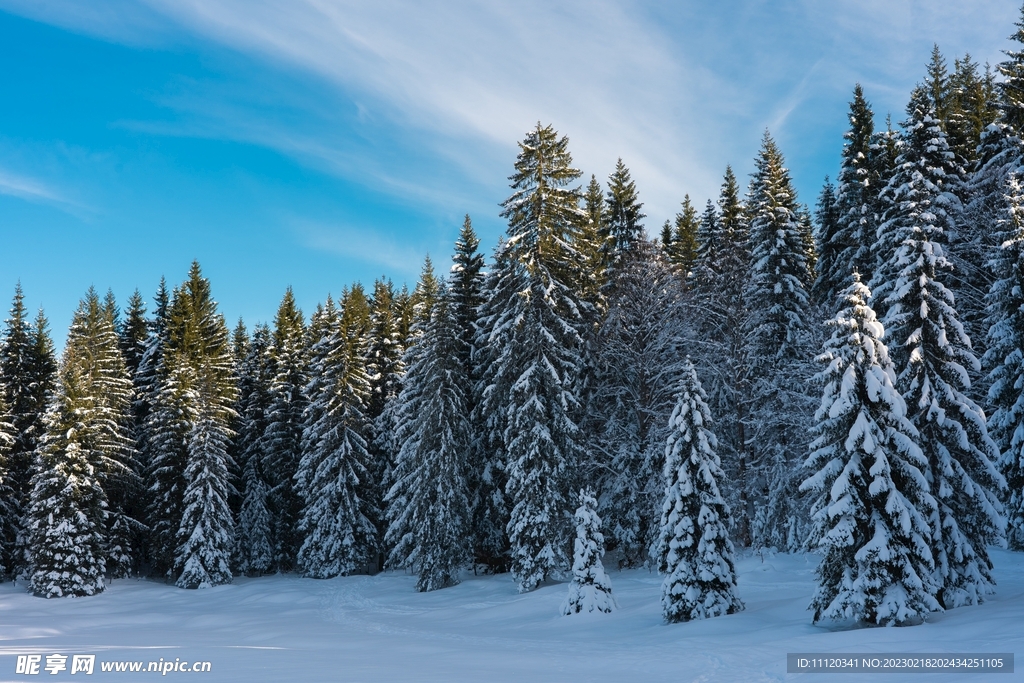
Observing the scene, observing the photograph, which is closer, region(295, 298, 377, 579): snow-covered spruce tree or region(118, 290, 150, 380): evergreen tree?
region(295, 298, 377, 579): snow-covered spruce tree

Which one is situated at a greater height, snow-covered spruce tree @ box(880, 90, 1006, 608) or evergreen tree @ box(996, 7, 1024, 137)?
evergreen tree @ box(996, 7, 1024, 137)

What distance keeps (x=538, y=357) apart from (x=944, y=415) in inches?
613

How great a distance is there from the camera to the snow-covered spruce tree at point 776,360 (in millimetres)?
26734

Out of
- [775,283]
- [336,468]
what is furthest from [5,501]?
[775,283]

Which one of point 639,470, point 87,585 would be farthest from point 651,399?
point 87,585

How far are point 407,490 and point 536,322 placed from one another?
11.3 meters

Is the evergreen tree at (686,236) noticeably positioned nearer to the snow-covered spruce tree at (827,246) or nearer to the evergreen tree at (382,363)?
the snow-covered spruce tree at (827,246)

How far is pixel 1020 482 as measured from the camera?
21.3 metres

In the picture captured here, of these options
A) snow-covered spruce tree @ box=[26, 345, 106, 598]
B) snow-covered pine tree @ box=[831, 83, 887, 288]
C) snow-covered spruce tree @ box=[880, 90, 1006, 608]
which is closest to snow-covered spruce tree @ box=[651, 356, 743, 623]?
snow-covered spruce tree @ box=[880, 90, 1006, 608]

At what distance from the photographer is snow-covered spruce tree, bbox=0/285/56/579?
40.4 meters

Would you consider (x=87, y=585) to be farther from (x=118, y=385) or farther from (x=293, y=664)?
(x=293, y=664)

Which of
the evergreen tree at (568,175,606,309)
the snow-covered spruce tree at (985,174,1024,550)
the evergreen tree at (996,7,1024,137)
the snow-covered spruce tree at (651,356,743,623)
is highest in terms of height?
the evergreen tree at (996,7,1024,137)

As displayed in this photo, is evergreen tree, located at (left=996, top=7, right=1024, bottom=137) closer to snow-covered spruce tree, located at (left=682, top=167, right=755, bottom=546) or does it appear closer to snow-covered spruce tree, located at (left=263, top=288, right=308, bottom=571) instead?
snow-covered spruce tree, located at (left=682, top=167, right=755, bottom=546)

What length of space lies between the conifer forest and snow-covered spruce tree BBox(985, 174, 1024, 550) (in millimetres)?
90
